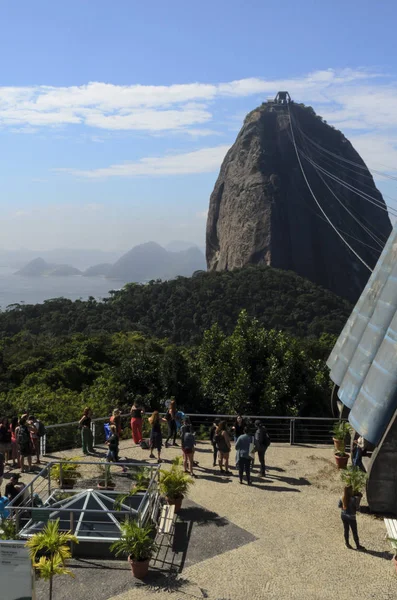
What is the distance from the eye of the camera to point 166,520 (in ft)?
38.9

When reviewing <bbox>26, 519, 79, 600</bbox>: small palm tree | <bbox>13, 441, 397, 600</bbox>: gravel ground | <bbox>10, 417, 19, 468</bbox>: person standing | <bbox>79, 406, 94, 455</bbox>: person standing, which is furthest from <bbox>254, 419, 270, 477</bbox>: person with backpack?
<bbox>26, 519, 79, 600</bbox>: small palm tree

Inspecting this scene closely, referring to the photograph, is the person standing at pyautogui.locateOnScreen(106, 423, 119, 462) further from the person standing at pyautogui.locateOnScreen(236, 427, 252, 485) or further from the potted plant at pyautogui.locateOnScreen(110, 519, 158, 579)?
the potted plant at pyautogui.locateOnScreen(110, 519, 158, 579)

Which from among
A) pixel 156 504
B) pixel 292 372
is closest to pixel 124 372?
pixel 292 372

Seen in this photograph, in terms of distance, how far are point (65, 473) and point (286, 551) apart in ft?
20.4

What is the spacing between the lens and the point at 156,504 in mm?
12750

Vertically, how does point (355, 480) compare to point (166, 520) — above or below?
above

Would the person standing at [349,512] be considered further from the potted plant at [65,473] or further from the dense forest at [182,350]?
the dense forest at [182,350]

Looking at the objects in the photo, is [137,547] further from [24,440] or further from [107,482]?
[24,440]

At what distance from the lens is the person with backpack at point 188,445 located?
14.7m

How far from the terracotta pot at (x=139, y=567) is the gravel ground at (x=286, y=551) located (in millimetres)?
245

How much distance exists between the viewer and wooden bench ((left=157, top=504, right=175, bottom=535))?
11661 millimetres

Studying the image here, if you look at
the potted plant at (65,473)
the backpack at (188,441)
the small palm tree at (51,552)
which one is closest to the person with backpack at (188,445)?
the backpack at (188,441)

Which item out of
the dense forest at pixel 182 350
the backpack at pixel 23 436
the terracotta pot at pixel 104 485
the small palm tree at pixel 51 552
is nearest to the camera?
the small palm tree at pixel 51 552

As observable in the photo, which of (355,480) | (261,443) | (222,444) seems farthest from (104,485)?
(355,480)
